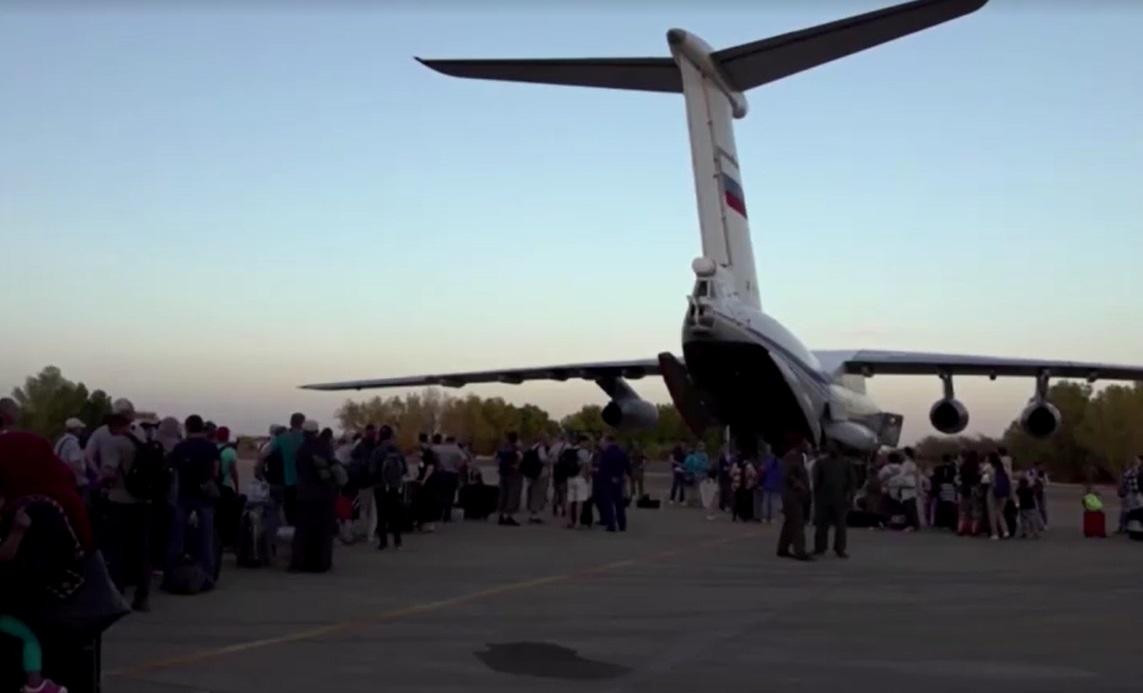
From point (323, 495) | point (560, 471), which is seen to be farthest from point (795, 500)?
point (560, 471)

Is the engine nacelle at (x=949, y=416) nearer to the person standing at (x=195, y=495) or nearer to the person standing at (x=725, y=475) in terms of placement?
the person standing at (x=725, y=475)

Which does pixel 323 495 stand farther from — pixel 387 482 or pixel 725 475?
pixel 725 475

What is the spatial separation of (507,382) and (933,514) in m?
11.9

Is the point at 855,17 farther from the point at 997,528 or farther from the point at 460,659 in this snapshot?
the point at 460,659

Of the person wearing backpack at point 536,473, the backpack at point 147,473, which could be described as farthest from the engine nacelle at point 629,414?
the backpack at point 147,473

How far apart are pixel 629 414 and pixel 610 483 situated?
8748mm

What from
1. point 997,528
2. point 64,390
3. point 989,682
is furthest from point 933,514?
point 64,390

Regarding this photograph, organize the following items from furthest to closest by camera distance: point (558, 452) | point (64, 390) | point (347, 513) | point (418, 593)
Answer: point (64, 390), point (558, 452), point (347, 513), point (418, 593)

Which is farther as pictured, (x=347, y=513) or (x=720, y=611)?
(x=347, y=513)

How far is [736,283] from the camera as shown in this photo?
2495 cm

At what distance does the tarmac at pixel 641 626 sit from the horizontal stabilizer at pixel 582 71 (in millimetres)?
9450

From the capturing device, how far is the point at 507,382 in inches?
1270

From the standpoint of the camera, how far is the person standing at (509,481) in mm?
21438

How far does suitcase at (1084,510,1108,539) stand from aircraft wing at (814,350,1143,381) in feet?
24.4
